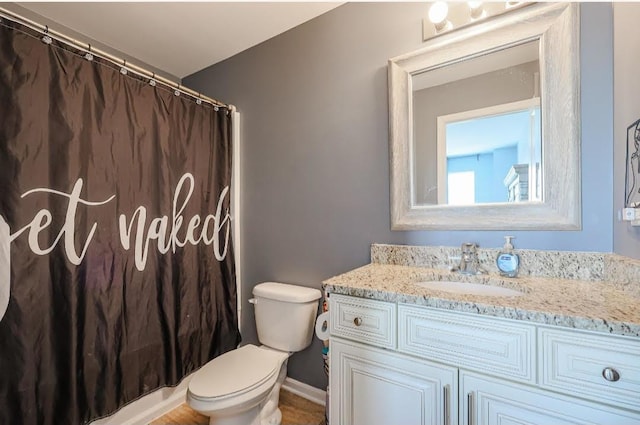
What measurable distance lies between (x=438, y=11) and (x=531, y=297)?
1.24 metres

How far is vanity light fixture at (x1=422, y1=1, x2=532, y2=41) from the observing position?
1.21 meters

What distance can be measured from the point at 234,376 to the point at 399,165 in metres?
1.32

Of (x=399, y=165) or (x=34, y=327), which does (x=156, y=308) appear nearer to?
(x=34, y=327)

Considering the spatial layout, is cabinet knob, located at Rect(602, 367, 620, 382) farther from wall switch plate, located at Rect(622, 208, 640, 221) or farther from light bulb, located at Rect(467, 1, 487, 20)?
light bulb, located at Rect(467, 1, 487, 20)

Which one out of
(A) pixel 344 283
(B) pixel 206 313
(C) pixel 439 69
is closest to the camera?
(A) pixel 344 283

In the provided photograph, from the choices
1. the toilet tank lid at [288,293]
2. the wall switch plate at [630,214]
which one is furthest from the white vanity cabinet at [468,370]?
the toilet tank lid at [288,293]

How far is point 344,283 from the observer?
108 cm

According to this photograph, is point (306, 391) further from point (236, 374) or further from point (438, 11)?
point (438, 11)

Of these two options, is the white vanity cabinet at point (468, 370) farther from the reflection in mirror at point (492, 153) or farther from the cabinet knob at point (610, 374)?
the reflection in mirror at point (492, 153)

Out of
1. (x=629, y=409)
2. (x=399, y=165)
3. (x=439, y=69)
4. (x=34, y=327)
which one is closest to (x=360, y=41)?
(x=439, y=69)

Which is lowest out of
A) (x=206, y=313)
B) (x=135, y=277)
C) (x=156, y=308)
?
(x=206, y=313)

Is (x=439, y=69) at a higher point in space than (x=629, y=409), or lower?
higher

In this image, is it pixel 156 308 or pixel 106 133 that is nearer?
pixel 106 133

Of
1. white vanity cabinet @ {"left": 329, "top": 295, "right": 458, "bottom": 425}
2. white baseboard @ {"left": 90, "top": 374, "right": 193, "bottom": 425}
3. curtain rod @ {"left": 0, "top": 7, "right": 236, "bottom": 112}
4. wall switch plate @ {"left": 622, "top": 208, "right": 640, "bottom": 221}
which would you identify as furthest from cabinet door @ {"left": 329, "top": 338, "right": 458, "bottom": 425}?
curtain rod @ {"left": 0, "top": 7, "right": 236, "bottom": 112}
